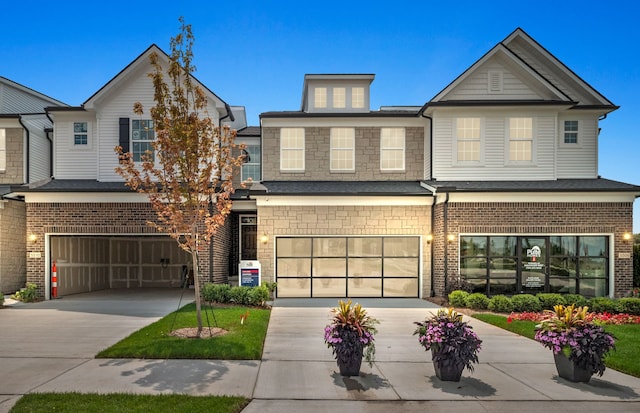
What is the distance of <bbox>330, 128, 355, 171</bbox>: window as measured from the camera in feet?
63.7

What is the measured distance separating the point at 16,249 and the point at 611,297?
23.8 metres

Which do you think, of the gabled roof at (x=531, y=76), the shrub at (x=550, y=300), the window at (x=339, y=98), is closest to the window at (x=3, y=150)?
the window at (x=339, y=98)

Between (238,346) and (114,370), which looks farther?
(238,346)

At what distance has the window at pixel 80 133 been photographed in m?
19.2

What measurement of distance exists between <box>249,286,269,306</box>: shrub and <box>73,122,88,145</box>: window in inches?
413

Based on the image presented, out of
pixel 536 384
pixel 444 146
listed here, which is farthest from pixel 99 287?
pixel 536 384

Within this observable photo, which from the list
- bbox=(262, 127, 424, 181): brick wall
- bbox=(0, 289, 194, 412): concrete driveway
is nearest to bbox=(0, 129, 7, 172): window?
bbox=(0, 289, 194, 412): concrete driveway

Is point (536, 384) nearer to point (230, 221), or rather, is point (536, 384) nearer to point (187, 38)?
point (187, 38)

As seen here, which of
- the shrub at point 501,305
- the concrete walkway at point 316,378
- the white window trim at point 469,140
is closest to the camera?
the concrete walkway at point 316,378

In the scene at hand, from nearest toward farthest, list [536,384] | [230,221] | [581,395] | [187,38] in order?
[581,395], [536,384], [187,38], [230,221]

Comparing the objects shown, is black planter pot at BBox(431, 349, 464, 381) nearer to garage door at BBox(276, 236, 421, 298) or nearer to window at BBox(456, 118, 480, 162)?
garage door at BBox(276, 236, 421, 298)

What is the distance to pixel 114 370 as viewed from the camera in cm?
793

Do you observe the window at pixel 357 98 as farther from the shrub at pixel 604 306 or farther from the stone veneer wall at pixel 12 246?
the stone veneer wall at pixel 12 246

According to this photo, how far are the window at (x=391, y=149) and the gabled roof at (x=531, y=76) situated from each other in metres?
1.77
